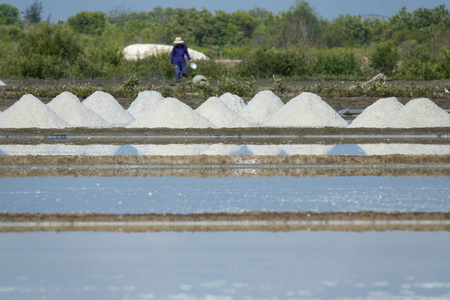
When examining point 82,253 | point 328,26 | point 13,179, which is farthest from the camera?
point 328,26

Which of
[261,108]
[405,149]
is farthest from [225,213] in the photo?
[261,108]

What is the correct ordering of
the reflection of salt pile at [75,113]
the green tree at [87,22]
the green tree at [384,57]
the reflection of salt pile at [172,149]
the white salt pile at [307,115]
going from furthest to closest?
the green tree at [87,22] < the green tree at [384,57] < the reflection of salt pile at [75,113] < the white salt pile at [307,115] < the reflection of salt pile at [172,149]

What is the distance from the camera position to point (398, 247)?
14.0ft

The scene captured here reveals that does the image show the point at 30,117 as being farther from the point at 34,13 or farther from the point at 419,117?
the point at 34,13

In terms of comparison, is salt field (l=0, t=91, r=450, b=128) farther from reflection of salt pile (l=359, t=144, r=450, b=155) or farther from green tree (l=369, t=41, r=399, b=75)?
green tree (l=369, t=41, r=399, b=75)

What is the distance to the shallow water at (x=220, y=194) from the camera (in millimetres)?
5238

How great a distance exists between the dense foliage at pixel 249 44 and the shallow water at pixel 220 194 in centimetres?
1340

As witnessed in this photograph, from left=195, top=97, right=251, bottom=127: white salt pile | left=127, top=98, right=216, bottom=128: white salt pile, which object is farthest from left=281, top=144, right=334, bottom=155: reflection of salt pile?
left=195, top=97, right=251, bottom=127: white salt pile

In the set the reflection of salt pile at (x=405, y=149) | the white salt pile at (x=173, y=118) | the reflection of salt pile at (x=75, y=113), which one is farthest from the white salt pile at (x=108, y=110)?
the reflection of salt pile at (x=405, y=149)

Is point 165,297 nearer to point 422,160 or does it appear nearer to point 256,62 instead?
point 422,160

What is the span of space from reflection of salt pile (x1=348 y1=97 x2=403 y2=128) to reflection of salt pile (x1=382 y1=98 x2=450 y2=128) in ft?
0.91

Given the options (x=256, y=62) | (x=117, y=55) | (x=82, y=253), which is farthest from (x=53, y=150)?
(x=117, y=55)

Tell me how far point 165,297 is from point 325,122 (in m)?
7.97

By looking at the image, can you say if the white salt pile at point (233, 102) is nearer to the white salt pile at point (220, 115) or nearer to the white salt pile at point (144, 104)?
the white salt pile at point (144, 104)
